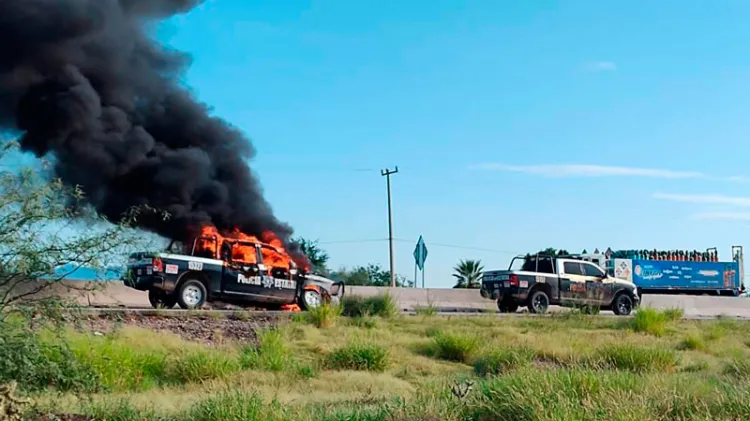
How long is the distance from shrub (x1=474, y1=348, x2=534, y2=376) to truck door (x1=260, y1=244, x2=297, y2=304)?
842 centimetres

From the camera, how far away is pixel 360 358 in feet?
42.1

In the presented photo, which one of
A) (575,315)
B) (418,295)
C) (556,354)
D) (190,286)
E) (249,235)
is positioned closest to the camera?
(556,354)

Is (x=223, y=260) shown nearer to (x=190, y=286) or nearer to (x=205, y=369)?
(x=190, y=286)

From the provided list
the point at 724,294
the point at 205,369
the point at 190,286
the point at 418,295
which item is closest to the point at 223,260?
the point at 190,286

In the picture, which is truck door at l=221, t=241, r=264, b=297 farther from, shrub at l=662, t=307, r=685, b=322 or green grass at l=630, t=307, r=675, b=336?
shrub at l=662, t=307, r=685, b=322

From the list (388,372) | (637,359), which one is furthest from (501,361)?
(637,359)

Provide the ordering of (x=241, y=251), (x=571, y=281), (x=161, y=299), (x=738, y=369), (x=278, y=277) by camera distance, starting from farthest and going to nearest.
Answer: (x=571, y=281)
(x=278, y=277)
(x=241, y=251)
(x=161, y=299)
(x=738, y=369)

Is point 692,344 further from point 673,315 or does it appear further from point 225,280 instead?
point 225,280

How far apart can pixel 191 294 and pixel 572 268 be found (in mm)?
12525

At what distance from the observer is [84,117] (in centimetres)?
2398

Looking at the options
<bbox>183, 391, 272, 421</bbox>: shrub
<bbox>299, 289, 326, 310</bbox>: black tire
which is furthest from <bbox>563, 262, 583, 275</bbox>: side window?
<bbox>183, 391, 272, 421</bbox>: shrub

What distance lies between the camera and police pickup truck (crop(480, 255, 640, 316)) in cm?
2558

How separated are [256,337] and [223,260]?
19.0ft

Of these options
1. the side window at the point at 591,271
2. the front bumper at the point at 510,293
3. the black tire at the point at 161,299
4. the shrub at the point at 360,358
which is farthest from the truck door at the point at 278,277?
the side window at the point at 591,271
